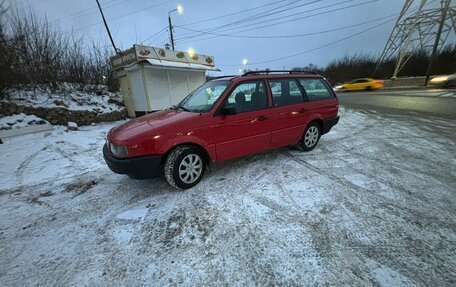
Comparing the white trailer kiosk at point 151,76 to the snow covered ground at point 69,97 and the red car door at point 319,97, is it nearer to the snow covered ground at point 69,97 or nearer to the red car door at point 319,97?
the snow covered ground at point 69,97

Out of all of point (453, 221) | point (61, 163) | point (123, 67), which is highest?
point (123, 67)

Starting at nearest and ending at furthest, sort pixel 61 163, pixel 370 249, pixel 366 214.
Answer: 1. pixel 370 249
2. pixel 366 214
3. pixel 61 163

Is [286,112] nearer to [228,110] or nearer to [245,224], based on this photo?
[228,110]

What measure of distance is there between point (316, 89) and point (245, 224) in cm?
384

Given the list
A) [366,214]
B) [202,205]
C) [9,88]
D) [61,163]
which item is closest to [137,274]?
[202,205]

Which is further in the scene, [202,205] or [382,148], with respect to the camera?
[382,148]

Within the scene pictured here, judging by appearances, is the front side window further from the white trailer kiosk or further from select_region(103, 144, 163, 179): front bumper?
the white trailer kiosk

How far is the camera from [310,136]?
202 inches

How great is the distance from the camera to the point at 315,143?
530 centimetres

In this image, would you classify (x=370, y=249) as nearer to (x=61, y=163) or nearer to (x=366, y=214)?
(x=366, y=214)

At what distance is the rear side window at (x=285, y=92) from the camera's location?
434 cm

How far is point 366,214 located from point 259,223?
1.40 m

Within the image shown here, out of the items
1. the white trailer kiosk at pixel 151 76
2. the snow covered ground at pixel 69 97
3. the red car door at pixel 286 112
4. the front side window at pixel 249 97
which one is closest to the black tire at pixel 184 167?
the front side window at pixel 249 97

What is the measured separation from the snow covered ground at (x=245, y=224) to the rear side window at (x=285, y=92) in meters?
1.24
